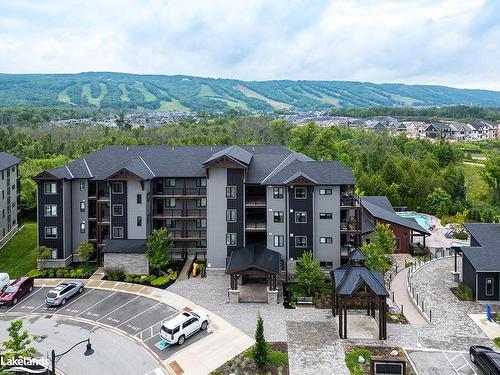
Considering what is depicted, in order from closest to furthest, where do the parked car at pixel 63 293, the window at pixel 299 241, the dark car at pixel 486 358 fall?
the dark car at pixel 486 358 < the parked car at pixel 63 293 < the window at pixel 299 241

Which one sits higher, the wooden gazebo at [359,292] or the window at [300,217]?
the window at [300,217]

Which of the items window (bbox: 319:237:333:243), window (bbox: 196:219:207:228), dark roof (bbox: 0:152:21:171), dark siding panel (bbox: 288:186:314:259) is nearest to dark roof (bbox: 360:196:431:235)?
window (bbox: 319:237:333:243)

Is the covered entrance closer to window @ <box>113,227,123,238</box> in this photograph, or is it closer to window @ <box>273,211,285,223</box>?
window @ <box>273,211,285,223</box>

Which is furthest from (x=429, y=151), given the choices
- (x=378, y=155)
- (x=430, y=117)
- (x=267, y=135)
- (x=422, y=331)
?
(x=430, y=117)

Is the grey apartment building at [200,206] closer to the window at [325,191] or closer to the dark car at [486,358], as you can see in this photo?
the window at [325,191]

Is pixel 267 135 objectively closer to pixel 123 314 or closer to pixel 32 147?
pixel 32 147

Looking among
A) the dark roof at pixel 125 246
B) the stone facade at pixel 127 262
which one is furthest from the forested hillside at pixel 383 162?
the stone facade at pixel 127 262

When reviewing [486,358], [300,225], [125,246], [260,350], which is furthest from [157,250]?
[486,358]
